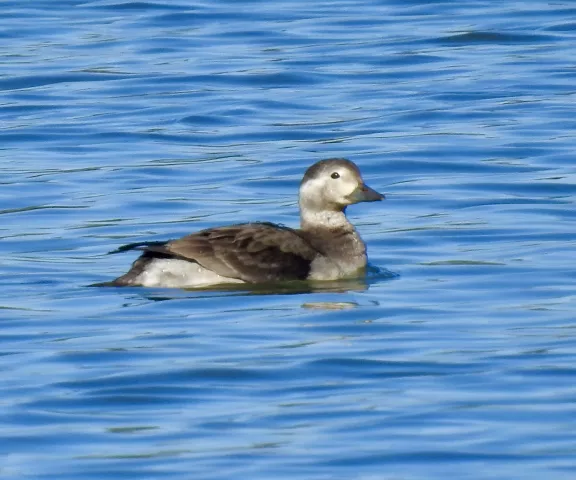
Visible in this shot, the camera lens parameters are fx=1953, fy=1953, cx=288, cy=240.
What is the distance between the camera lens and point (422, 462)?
8.12 meters

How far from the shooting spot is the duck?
39.0 ft

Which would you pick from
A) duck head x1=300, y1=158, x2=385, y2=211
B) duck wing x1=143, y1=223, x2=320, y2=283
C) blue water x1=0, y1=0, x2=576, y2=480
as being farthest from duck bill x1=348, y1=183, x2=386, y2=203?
duck wing x1=143, y1=223, x2=320, y2=283

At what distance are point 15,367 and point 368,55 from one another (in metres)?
12.5

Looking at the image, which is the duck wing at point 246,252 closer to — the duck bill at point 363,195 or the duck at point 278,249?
the duck at point 278,249

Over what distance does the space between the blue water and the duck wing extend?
0.16 metres

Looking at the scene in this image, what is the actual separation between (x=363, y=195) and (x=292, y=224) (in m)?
1.66

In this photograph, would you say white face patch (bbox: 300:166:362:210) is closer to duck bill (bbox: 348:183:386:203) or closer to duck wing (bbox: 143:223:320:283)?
duck bill (bbox: 348:183:386:203)

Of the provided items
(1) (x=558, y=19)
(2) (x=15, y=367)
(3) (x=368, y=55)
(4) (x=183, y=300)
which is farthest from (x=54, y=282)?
(1) (x=558, y=19)

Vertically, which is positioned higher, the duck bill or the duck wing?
the duck bill

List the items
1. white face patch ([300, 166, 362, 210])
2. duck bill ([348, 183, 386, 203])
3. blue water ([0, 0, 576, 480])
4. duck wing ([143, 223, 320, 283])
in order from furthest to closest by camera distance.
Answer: white face patch ([300, 166, 362, 210])
duck bill ([348, 183, 386, 203])
duck wing ([143, 223, 320, 283])
blue water ([0, 0, 576, 480])

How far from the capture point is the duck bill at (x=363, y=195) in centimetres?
1276

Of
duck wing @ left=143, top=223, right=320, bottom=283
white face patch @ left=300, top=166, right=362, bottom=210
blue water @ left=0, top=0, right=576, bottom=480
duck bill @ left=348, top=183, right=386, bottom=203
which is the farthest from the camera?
white face patch @ left=300, top=166, right=362, bottom=210

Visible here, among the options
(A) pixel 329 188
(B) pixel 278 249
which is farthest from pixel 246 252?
(A) pixel 329 188

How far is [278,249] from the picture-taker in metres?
12.2
